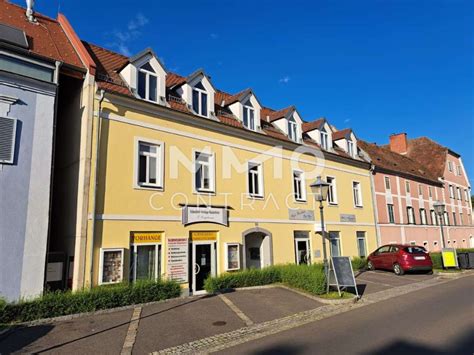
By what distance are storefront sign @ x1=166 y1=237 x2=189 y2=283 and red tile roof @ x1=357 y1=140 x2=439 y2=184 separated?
17309 mm

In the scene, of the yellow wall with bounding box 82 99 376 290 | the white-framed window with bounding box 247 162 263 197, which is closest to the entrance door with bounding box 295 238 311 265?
the yellow wall with bounding box 82 99 376 290

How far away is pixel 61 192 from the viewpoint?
39.8 feet

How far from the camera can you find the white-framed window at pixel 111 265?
10.7 m

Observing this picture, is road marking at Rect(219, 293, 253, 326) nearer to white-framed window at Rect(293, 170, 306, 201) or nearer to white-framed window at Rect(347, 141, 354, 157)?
white-framed window at Rect(293, 170, 306, 201)

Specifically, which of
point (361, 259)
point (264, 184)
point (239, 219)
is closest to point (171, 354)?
point (239, 219)

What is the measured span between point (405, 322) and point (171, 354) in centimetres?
571

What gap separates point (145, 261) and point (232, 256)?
3850 millimetres

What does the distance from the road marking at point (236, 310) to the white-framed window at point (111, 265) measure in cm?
341

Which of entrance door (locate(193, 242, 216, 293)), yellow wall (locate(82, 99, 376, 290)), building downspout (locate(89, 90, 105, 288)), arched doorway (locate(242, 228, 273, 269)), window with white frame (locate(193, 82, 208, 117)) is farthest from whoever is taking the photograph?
arched doorway (locate(242, 228, 273, 269))

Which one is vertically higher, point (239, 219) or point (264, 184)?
point (264, 184)

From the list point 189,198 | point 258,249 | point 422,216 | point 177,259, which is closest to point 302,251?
point 258,249

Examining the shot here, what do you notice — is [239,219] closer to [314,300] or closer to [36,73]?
[314,300]

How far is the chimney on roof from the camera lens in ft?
126

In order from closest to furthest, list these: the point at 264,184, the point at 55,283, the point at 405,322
→ the point at 405,322 < the point at 55,283 < the point at 264,184
